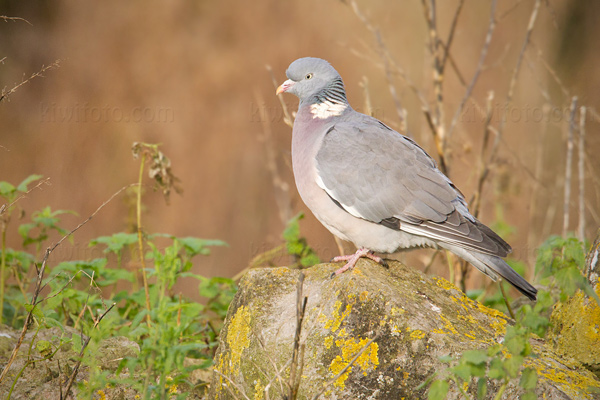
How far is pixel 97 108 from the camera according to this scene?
359 inches

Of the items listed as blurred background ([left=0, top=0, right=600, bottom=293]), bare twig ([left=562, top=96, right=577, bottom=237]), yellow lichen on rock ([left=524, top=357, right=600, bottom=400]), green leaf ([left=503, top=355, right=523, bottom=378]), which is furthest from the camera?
blurred background ([left=0, top=0, right=600, bottom=293])

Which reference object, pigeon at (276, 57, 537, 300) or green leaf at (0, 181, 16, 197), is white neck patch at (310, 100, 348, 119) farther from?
green leaf at (0, 181, 16, 197)

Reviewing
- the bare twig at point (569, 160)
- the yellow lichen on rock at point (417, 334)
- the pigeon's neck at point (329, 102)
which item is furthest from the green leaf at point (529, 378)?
the bare twig at point (569, 160)

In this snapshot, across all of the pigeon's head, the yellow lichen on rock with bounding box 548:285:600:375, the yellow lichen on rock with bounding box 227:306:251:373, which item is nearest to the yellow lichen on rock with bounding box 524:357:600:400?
the yellow lichen on rock with bounding box 548:285:600:375

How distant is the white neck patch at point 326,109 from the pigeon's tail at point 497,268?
115cm

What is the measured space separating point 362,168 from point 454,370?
5.89 ft

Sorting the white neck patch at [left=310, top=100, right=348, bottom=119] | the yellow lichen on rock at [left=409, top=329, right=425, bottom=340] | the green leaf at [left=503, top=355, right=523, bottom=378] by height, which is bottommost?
the yellow lichen on rock at [left=409, top=329, right=425, bottom=340]

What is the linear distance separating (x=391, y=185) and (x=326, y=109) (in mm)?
759

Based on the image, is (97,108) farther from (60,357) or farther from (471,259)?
(471,259)

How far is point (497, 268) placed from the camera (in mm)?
3357

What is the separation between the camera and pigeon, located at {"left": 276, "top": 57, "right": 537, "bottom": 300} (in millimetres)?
3449

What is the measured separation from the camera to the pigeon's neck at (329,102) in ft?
13.1

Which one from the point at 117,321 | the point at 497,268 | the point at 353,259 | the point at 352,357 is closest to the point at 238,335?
the point at 352,357

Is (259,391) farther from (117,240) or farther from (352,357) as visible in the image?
(117,240)
